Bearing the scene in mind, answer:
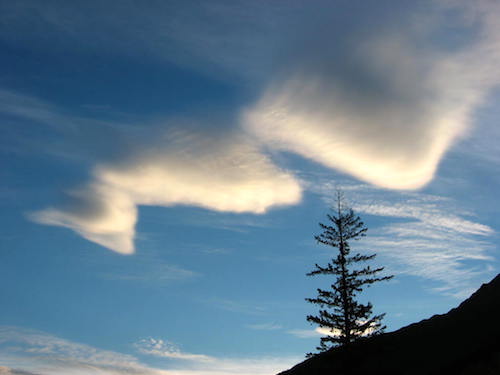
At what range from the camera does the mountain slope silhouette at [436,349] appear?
28750 mm

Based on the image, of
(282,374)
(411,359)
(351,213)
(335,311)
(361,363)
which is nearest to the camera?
(411,359)

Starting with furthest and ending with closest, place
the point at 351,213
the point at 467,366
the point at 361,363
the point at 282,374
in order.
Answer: the point at 282,374 → the point at 351,213 → the point at 361,363 → the point at 467,366

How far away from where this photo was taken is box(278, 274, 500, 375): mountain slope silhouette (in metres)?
28.8

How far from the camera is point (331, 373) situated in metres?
38.1

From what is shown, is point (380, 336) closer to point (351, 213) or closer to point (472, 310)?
point (472, 310)

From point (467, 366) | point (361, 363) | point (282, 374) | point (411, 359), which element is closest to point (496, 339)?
point (467, 366)

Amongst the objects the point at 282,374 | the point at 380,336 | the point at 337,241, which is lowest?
the point at 282,374

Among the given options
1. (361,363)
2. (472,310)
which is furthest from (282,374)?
(472,310)

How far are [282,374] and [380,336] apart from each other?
10619 millimetres

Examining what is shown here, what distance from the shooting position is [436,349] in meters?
33.1

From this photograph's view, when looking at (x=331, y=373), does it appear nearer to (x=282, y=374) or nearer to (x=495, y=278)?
(x=282, y=374)

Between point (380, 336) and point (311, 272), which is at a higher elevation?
point (311, 272)

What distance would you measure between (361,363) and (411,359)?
4413 millimetres

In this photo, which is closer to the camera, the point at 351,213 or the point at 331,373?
the point at 331,373
